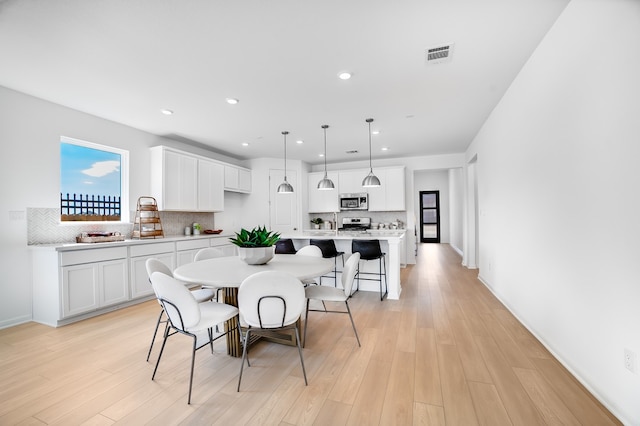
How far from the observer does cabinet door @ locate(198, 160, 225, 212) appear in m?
5.30

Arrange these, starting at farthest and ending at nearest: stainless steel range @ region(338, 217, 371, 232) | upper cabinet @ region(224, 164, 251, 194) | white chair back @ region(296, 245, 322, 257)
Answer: stainless steel range @ region(338, 217, 371, 232)
upper cabinet @ region(224, 164, 251, 194)
white chair back @ region(296, 245, 322, 257)

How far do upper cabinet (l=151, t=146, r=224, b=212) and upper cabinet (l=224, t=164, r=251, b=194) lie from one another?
0.60 feet

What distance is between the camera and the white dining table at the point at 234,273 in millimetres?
2105

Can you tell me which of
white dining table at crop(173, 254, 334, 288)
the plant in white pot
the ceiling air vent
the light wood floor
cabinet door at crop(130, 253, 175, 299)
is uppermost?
the ceiling air vent

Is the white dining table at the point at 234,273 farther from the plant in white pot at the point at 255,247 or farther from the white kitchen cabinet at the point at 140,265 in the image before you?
the white kitchen cabinet at the point at 140,265

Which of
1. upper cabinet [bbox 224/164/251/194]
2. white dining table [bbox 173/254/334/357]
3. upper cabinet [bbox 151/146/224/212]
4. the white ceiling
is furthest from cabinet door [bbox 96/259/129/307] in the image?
upper cabinet [bbox 224/164/251/194]

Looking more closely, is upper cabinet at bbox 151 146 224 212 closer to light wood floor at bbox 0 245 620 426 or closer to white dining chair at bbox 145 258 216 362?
light wood floor at bbox 0 245 620 426

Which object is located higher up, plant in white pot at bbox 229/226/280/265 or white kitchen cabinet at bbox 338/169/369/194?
white kitchen cabinet at bbox 338/169/369/194

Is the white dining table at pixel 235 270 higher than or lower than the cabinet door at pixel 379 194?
lower

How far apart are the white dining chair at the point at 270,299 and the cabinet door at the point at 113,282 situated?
8.77 ft

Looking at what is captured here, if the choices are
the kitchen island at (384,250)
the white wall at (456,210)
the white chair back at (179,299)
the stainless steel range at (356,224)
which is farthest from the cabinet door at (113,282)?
the white wall at (456,210)

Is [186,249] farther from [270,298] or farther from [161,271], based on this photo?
[270,298]

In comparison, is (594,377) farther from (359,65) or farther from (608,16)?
(359,65)

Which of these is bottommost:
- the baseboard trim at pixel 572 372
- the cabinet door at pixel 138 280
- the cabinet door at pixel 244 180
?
the baseboard trim at pixel 572 372
